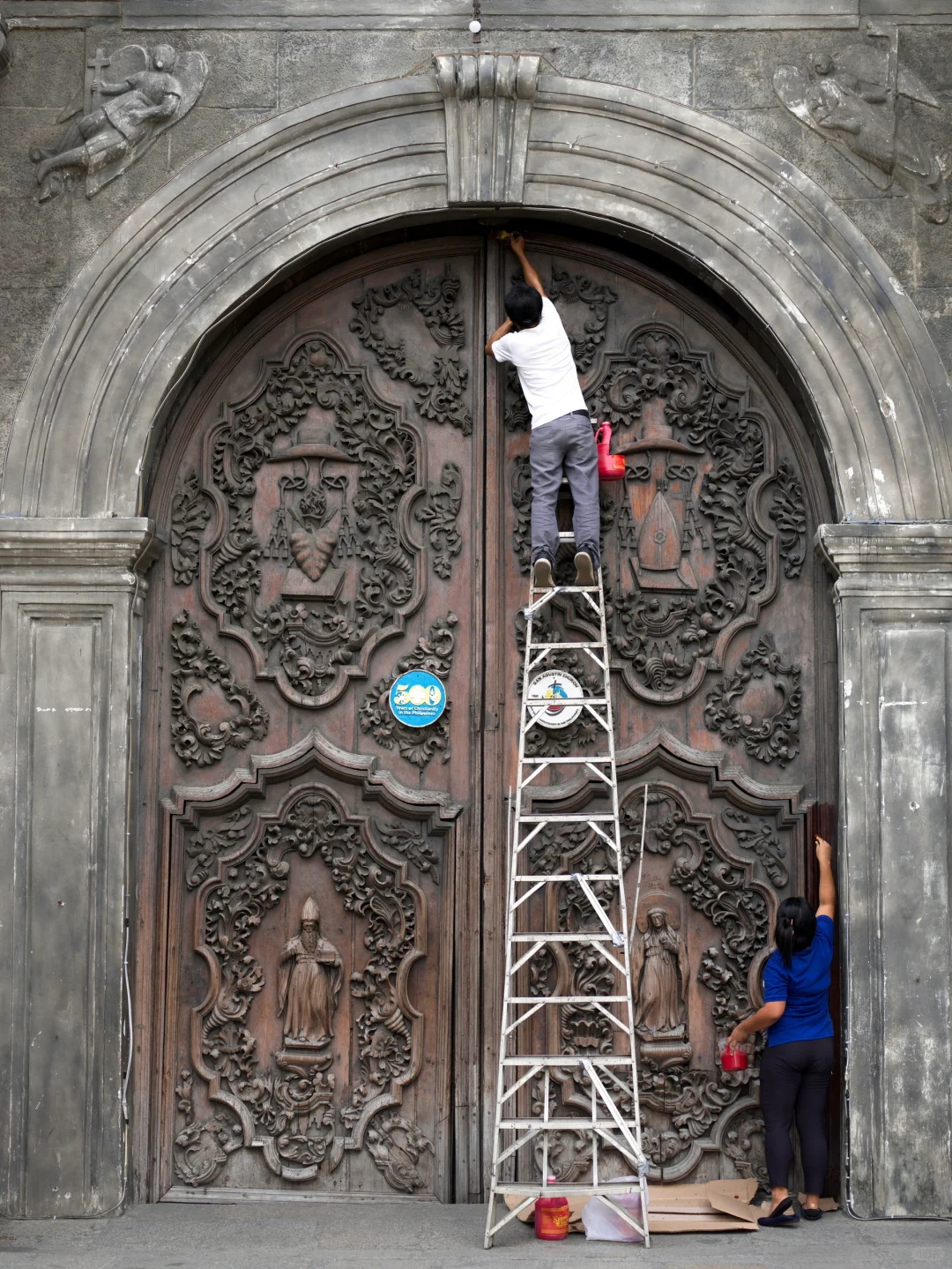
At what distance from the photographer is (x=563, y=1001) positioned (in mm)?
5801

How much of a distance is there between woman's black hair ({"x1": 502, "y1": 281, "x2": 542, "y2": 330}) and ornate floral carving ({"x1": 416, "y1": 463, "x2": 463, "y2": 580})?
2.22 ft

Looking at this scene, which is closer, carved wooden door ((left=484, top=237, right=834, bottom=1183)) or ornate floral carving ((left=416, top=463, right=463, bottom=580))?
carved wooden door ((left=484, top=237, right=834, bottom=1183))

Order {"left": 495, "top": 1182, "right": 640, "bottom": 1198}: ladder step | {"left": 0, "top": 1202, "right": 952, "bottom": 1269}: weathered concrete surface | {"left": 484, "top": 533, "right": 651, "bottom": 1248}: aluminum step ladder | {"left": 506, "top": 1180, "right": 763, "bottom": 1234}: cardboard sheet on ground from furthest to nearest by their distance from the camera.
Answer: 1. {"left": 506, "top": 1180, "right": 763, "bottom": 1234}: cardboard sheet on ground
2. {"left": 484, "top": 533, "right": 651, "bottom": 1248}: aluminum step ladder
3. {"left": 495, "top": 1182, "right": 640, "bottom": 1198}: ladder step
4. {"left": 0, "top": 1202, "right": 952, "bottom": 1269}: weathered concrete surface

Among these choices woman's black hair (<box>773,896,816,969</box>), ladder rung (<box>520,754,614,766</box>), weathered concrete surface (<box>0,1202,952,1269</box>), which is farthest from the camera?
ladder rung (<box>520,754,614,766</box>)

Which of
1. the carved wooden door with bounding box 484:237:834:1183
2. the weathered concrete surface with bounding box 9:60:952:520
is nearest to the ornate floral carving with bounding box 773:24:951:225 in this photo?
the weathered concrete surface with bounding box 9:60:952:520

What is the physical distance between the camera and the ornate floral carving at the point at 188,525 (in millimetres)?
6438

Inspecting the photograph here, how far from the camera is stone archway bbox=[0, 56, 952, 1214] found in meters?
5.96

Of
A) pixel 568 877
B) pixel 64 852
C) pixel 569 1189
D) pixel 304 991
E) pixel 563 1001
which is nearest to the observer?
pixel 569 1189

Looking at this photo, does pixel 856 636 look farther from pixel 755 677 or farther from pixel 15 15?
pixel 15 15

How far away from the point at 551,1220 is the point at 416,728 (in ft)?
6.30

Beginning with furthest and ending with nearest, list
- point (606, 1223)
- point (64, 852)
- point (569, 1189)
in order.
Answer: point (64, 852), point (606, 1223), point (569, 1189)

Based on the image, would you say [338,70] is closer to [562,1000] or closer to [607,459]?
[607,459]

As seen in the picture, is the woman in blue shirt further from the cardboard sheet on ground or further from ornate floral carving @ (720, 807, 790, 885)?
ornate floral carving @ (720, 807, 790, 885)

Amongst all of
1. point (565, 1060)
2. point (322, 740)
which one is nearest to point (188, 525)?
point (322, 740)
